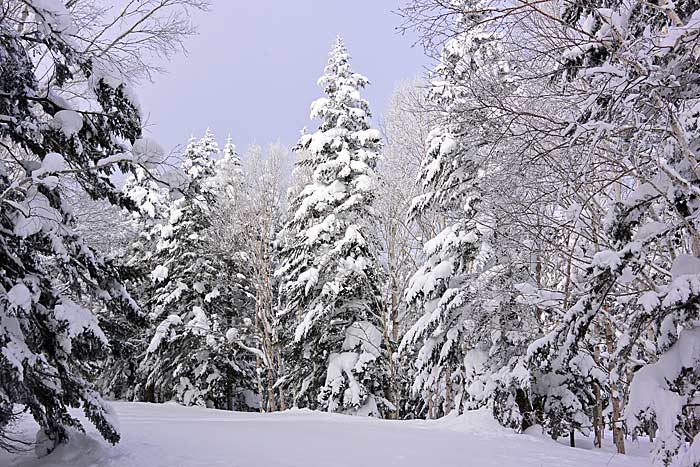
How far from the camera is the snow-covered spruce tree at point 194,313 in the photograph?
18.0 meters

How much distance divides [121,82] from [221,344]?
13.6 meters

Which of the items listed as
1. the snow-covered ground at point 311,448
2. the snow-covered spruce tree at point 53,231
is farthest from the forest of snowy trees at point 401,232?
the snow-covered ground at point 311,448

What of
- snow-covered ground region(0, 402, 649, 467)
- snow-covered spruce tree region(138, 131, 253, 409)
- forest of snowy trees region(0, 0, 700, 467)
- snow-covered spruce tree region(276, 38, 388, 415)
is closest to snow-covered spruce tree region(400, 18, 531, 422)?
forest of snowy trees region(0, 0, 700, 467)

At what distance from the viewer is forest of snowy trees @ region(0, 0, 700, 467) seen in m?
4.05

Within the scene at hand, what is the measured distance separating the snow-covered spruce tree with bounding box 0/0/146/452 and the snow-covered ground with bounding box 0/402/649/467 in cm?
64

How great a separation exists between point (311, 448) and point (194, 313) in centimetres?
1258

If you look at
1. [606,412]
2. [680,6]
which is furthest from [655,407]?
[606,412]

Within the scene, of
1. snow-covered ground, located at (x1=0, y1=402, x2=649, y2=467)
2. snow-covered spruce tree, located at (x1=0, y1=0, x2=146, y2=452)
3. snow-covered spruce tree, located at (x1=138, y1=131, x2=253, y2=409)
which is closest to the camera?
snow-covered spruce tree, located at (x1=0, y1=0, x2=146, y2=452)

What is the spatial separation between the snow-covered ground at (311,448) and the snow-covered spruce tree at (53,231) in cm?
64

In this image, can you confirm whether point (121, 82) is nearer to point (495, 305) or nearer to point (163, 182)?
point (163, 182)

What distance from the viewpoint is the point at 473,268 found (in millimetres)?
12531

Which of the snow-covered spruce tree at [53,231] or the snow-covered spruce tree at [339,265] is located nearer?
the snow-covered spruce tree at [53,231]

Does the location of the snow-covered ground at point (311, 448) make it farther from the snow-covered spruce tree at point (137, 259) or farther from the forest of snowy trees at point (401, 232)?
the snow-covered spruce tree at point (137, 259)

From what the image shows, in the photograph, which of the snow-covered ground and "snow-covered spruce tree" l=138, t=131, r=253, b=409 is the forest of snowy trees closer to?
"snow-covered spruce tree" l=138, t=131, r=253, b=409
